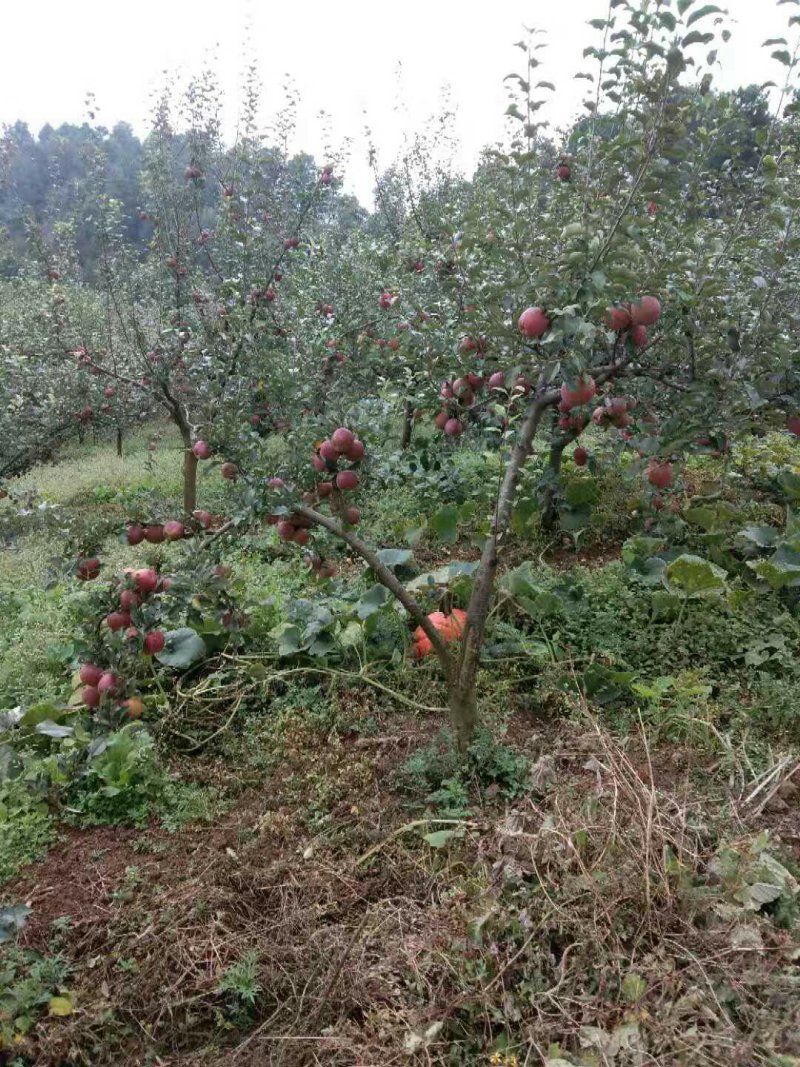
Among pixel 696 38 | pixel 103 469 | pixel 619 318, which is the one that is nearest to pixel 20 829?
pixel 619 318

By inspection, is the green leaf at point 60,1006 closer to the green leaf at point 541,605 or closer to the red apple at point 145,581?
the red apple at point 145,581

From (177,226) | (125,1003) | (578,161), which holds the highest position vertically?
(177,226)

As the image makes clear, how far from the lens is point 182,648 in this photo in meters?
3.14

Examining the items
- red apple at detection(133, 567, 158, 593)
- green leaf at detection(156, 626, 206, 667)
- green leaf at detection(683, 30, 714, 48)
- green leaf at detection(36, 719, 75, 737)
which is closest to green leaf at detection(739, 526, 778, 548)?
green leaf at detection(683, 30, 714, 48)

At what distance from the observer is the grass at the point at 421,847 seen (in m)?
1.63

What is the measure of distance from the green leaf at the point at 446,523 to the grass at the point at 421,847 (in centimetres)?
52

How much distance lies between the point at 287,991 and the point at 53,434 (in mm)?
5500

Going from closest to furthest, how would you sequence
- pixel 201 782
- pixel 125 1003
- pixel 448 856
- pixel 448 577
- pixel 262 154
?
pixel 125 1003
pixel 448 856
pixel 201 782
pixel 448 577
pixel 262 154

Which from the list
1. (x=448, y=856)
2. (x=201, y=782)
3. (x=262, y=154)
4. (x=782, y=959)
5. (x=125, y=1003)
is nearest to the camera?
(x=782, y=959)

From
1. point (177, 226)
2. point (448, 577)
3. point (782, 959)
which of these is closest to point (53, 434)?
point (177, 226)

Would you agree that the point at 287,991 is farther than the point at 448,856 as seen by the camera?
No

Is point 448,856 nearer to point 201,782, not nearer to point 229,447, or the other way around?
point 201,782

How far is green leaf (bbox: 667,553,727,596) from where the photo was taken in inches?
120

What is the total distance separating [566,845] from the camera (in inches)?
73.9
